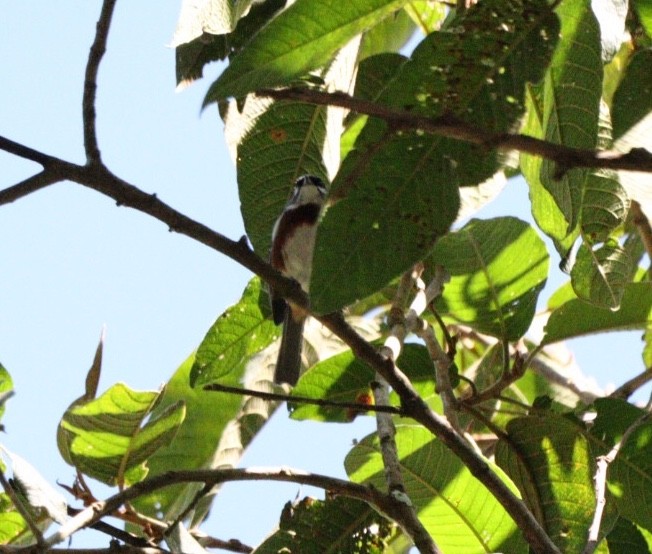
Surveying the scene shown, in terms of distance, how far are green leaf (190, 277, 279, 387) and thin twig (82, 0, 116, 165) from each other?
1154mm

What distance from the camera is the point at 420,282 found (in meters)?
2.86

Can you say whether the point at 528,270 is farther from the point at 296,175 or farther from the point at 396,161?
the point at 396,161

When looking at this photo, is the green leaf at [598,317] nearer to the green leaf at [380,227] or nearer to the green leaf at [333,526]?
the green leaf at [333,526]

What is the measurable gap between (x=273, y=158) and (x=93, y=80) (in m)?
0.89

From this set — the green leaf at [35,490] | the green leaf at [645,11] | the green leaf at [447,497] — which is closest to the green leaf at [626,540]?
the green leaf at [447,497]

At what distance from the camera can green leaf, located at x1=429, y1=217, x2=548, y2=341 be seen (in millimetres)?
2822

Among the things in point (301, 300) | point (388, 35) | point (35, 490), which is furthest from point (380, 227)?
point (388, 35)

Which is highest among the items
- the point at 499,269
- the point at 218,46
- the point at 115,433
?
the point at 218,46

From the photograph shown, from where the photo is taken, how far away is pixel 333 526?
7.97ft

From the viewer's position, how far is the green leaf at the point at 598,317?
296 cm

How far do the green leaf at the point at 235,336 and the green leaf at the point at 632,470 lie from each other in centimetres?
97

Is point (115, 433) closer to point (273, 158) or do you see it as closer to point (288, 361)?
point (273, 158)

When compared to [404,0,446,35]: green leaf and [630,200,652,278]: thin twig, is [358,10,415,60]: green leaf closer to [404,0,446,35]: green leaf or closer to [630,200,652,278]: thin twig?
[404,0,446,35]: green leaf

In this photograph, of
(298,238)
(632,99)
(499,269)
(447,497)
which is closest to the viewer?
(632,99)
